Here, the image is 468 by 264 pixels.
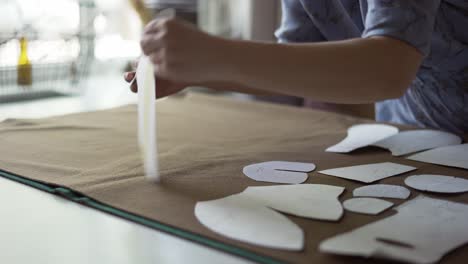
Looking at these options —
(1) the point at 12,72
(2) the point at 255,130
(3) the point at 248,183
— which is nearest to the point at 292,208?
(3) the point at 248,183

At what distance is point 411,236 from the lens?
53cm

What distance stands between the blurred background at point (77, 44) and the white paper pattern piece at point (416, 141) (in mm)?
718

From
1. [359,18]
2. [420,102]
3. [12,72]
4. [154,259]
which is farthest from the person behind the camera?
[12,72]

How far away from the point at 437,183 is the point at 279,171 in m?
0.21

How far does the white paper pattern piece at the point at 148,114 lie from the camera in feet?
2.25

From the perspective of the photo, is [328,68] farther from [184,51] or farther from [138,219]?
[138,219]

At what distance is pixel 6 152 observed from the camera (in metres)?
0.84

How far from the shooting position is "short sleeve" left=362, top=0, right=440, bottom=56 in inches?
25.0

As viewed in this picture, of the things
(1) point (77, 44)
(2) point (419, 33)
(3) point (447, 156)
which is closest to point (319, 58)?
(2) point (419, 33)

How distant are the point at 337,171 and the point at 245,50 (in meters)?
0.26

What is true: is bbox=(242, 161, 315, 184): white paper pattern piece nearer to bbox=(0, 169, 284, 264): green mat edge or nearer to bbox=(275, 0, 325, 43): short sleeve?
bbox=(0, 169, 284, 264): green mat edge

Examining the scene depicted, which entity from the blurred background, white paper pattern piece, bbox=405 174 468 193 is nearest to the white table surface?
white paper pattern piece, bbox=405 174 468 193

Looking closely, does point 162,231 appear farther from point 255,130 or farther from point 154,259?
point 255,130

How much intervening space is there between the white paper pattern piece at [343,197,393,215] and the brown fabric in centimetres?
1
